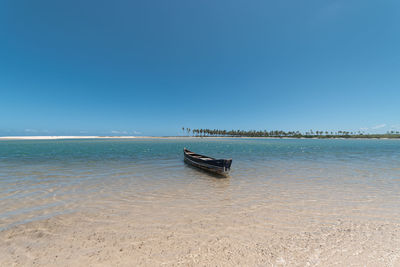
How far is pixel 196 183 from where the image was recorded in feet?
33.8

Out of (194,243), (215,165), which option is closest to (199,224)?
(194,243)

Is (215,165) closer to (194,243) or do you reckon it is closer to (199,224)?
(199,224)

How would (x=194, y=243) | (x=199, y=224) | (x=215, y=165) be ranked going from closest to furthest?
(x=194, y=243) → (x=199, y=224) → (x=215, y=165)

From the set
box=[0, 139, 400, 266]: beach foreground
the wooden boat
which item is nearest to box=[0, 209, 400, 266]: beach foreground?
box=[0, 139, 400, 266]: beach foreground

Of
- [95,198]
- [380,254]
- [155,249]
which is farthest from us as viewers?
[95,198]

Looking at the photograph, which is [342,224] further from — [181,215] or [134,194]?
[134,194]

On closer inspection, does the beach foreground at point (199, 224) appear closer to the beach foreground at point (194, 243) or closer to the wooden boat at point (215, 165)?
the beach foreground at point (194, 243)

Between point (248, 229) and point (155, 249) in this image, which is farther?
point (248, 229)

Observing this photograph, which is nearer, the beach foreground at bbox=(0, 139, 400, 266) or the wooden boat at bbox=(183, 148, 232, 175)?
the beach foreground at bbox=(0, 139, 400, 266)

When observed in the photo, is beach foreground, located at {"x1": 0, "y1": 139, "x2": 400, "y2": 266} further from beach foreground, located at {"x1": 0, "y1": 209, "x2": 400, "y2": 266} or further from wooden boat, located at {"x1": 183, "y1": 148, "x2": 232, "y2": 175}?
wooden boat, located at {"x1": 183, "y1": 148, "x2": 232, "y2": 175}

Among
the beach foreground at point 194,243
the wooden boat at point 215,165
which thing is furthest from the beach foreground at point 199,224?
the wooden boat at point 215,165

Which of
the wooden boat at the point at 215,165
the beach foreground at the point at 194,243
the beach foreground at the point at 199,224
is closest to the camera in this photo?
the beach foreground at the point at 194,243

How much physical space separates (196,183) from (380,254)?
790cm

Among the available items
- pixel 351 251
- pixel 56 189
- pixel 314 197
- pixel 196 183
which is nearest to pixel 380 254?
pixel 351 251
